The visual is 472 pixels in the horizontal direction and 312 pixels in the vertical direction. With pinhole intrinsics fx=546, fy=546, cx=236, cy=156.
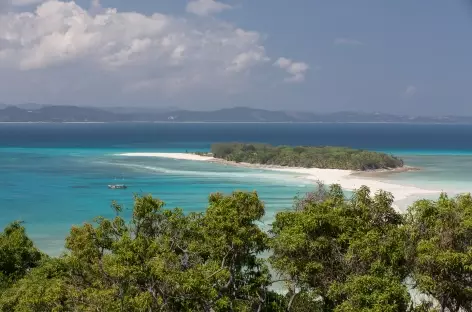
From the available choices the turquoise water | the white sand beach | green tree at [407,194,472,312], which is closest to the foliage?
green tree at [407,194,472,312]

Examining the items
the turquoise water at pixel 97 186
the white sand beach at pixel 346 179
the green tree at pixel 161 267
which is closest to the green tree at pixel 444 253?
the green tree at pixel 161 267

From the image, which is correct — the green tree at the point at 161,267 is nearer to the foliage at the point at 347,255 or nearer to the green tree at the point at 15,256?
the foliage at the point at 347,255

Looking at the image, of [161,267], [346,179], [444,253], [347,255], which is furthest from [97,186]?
[444,253]

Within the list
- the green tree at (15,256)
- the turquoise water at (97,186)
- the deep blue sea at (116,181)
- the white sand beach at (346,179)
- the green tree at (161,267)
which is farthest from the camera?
the white sand beach at (346,179)

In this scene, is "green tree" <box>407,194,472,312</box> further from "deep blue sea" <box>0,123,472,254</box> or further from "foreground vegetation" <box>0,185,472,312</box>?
"deep blue sea" <box>0,123,472,254</box>

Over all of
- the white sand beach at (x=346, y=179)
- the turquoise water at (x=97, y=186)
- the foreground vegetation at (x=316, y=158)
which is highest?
the foreground vegetation at (x=316, y=158)

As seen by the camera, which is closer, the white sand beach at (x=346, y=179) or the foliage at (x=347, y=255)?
the foliage at (x=347, y=255)
